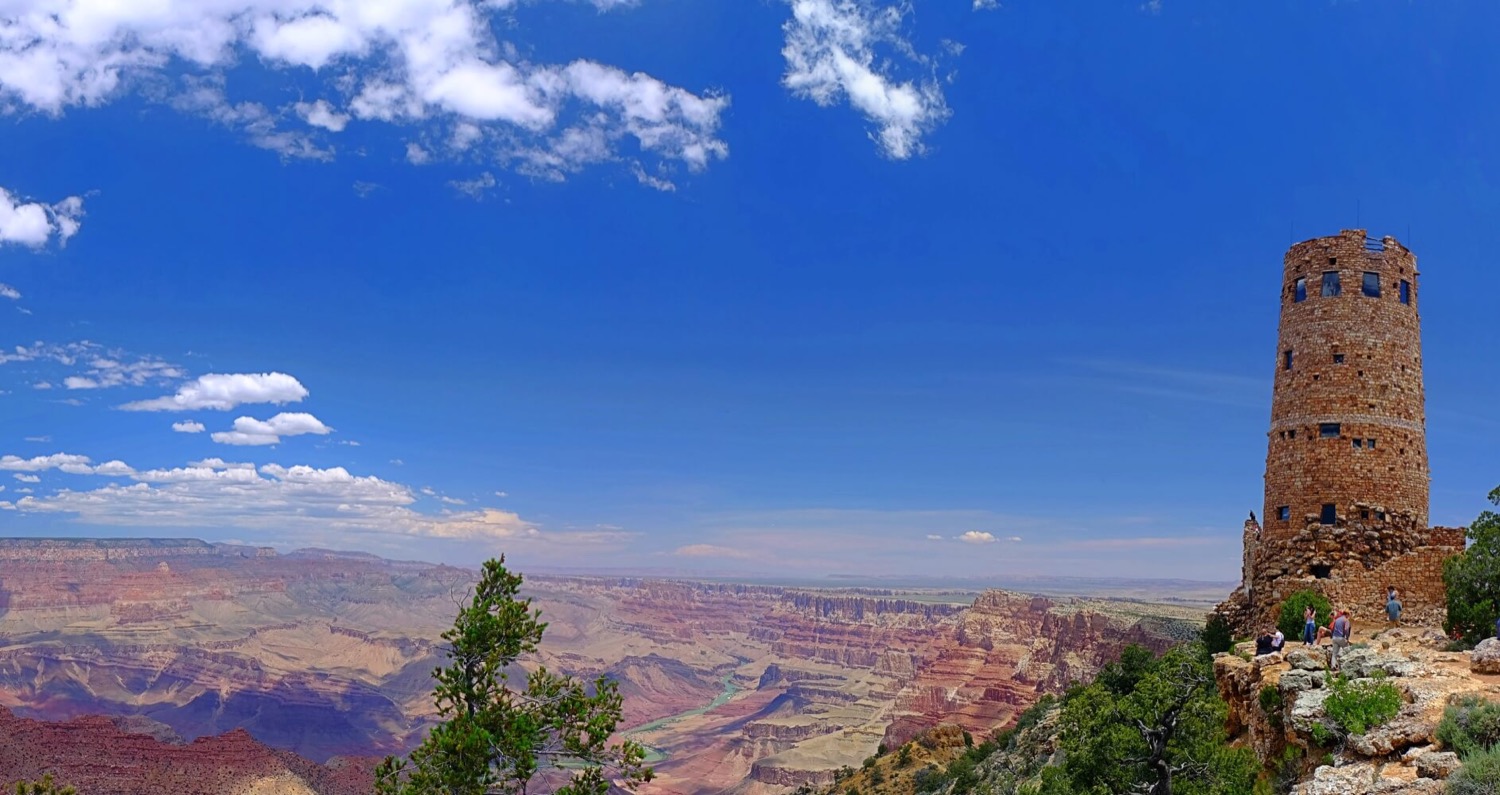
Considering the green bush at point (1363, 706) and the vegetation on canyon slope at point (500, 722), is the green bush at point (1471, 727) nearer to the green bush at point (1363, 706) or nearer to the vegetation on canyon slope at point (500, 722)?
the green bush at point (1363, 706)

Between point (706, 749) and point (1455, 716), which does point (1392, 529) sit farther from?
point (706, 749)

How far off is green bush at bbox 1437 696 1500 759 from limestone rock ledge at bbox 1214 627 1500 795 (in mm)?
246

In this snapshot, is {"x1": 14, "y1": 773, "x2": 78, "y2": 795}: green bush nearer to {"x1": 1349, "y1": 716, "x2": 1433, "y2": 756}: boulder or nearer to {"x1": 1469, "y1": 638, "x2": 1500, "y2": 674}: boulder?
{"x1": 1349, "y1": 716, "x2": 1433, "y2": 756}: boulder

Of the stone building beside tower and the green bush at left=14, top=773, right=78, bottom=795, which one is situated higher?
the stone building beside tower

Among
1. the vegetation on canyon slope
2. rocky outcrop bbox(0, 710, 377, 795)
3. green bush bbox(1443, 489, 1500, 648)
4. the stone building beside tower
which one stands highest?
the stone building beside tower

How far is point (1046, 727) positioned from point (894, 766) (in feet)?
64.5

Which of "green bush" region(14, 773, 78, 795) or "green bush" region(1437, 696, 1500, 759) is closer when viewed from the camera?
"green bush" region(1437, 696, 1500, 759)

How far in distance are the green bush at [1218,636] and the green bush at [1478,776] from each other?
61.8 ft

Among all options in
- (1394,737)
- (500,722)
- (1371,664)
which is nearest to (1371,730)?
(1394,737)

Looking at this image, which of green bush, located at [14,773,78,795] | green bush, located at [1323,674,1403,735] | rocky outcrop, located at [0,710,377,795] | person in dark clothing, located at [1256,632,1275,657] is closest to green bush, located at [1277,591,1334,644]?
person in dark clothing, located at [1256,632,1275,657]

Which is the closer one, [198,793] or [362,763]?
[198,793]

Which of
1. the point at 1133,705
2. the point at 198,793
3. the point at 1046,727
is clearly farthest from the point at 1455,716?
the point at 198,793

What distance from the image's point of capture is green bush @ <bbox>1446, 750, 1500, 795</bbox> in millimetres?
12086

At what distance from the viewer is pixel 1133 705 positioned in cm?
1994
